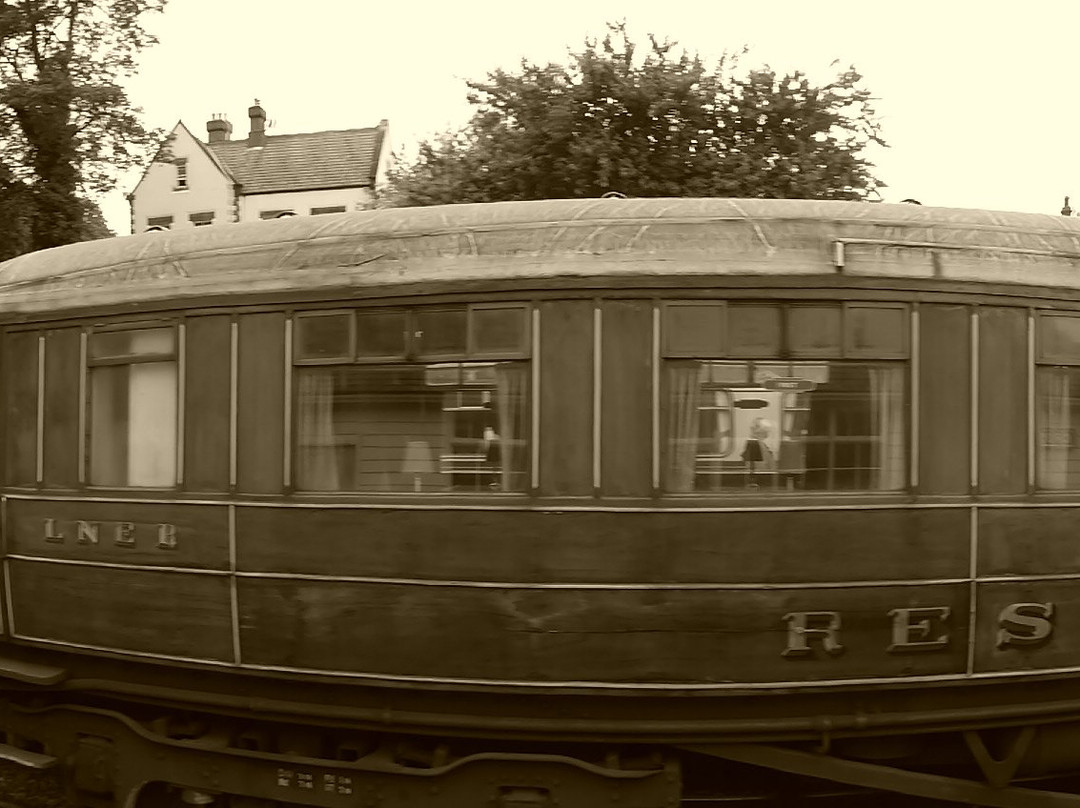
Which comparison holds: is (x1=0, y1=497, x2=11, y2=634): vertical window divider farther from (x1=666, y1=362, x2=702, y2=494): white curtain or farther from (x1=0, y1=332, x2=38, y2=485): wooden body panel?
(x1=666, y1=362, x2=702, y2=494): white curtain

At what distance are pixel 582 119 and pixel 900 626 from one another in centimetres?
1649

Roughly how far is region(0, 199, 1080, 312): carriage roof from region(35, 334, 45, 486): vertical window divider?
1.05m

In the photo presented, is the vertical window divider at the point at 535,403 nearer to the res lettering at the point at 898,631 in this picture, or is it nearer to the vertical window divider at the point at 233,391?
the res lettering at the point at 898,631

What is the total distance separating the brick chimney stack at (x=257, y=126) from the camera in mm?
43281

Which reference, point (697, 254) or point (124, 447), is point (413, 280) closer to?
point (697, 254)

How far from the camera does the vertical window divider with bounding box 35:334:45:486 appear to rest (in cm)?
610

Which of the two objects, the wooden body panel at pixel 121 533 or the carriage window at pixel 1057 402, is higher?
the carriage window at pixel 1057 402

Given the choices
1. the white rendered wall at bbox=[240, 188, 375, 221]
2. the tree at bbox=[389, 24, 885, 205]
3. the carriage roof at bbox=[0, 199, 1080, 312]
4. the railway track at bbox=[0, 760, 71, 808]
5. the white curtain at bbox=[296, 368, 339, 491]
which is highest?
the white rendered wall at bbox=[240, 188, 375, 221]

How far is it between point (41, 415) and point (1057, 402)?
525cm

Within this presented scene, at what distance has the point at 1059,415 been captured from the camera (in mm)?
5316

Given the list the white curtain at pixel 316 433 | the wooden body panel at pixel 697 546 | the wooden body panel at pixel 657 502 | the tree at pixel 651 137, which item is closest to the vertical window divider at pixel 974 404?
the wooden body panel at pixel 657 502

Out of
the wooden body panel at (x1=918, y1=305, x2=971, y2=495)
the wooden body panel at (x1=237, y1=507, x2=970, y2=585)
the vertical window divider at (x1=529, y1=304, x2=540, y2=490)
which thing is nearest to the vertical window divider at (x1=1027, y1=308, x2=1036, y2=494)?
the wooden body panel at (x1=918, y1=305, x2=971, y2=495)

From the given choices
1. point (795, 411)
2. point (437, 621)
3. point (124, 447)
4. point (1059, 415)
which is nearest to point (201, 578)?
point (124, 447)

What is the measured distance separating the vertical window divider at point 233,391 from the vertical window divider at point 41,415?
4.19 feet
